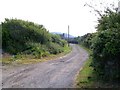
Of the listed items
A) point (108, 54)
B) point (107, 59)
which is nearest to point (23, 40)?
point (107, 59)

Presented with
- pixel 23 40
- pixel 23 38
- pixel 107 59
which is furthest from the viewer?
pixel 23 38

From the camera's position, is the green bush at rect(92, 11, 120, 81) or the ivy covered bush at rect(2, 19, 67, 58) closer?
the green bush at rect(92, 11, 120, 81)

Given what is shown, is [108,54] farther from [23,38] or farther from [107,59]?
[23,38]

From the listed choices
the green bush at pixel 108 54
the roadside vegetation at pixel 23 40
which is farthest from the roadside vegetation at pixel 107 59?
the roadside vegetation at pixel 23 40

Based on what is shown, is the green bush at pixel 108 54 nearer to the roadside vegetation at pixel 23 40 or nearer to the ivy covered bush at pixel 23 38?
the roadside vegetation at pixel 23 40

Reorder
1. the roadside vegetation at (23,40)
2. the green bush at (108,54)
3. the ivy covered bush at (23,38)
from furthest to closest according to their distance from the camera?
1. the ivy covered bush at (23,38)
2. the roadside vegetation at (23,40)
3. the green bush at (108,54)

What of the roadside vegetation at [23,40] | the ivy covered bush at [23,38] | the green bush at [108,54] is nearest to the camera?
the green bush at [108,54]

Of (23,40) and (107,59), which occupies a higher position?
(23,40)

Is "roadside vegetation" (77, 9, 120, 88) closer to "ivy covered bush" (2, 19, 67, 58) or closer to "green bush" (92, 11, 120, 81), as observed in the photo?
"green bush" (92, 11, 120, 81)

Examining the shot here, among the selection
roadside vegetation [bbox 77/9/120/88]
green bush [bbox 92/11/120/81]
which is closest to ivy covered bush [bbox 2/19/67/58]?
roadside vegetation [bbox 77/9/120/88]

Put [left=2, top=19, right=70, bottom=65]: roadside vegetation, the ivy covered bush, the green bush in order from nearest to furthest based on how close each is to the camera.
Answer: the green bush → [left=2, top=19, right=70, bottom=65]: roadside vegetation → the ivy covered bush

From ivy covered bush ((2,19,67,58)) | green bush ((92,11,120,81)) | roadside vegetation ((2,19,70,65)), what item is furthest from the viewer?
ivy covered bush ((2,19,67,58))

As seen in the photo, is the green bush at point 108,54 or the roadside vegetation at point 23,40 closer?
the green bush at point 108,54

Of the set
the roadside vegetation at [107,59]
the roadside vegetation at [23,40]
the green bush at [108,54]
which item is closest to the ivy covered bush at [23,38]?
the roadside vegetation at [23,40]
